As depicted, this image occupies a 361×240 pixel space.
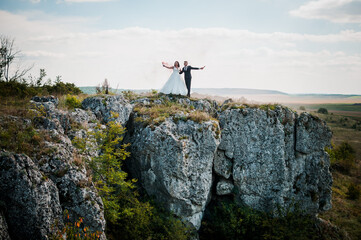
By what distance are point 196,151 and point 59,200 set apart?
7.91 meters

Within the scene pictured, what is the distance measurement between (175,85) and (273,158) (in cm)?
960

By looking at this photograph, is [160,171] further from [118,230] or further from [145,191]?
[118,230]

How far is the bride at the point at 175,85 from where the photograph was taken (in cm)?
1995

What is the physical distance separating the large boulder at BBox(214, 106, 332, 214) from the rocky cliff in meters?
0.07

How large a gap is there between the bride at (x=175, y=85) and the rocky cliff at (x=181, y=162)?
1099mm

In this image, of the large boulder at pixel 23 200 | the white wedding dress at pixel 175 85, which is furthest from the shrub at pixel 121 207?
the white wedding dress at pixel 175 85

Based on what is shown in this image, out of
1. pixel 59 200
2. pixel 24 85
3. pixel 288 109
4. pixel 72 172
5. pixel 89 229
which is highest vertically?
pixel 24 85

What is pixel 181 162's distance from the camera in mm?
13359

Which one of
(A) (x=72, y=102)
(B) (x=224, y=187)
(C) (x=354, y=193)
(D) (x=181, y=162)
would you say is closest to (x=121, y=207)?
(D) (x=181, y=162)

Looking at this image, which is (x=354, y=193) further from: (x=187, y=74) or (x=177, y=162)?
(x=177, y=162)

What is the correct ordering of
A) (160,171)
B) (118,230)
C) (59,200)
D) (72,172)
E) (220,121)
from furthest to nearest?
(220,121) < (160,171) < (118,230) < (72,172) < (59,200)

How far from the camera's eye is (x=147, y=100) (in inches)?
713

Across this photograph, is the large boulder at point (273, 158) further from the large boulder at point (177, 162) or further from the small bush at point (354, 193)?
the small bush at point (354, 193)

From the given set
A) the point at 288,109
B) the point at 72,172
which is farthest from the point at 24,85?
the point at 288,109
